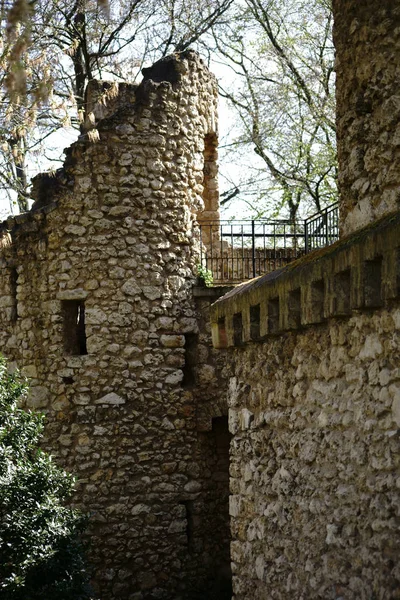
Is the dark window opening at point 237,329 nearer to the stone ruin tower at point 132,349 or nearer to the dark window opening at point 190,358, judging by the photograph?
the stone ruin tower at point 132,349

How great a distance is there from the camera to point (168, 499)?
12141 mm

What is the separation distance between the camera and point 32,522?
945 centimetres

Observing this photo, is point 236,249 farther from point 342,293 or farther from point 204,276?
point 342,293

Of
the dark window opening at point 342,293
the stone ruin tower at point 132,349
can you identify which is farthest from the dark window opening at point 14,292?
the dark window opening at point 342,293

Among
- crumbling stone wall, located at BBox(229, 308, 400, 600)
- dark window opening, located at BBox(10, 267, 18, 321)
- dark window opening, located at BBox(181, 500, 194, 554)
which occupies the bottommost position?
dark window opening, located at BBox(181, 500, 194, 554)

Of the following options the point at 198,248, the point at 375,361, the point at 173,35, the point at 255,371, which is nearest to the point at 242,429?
the point at 255,371

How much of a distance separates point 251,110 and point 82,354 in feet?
40.1

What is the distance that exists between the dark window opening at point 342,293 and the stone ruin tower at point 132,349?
667 cm

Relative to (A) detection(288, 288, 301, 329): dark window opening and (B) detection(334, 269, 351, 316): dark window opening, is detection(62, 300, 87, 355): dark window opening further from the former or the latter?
(B) detection(334, 269, 351, 316): dark window opening

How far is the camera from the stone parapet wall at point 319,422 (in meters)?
5.15

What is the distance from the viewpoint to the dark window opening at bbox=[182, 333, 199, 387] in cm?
1252

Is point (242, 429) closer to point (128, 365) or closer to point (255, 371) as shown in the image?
point (255, 371)

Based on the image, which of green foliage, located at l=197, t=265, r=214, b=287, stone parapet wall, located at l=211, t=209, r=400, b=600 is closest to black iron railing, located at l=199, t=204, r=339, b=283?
green foliage, located at l=197, t=265, r=214, b=287

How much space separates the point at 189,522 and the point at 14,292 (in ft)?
12.0
